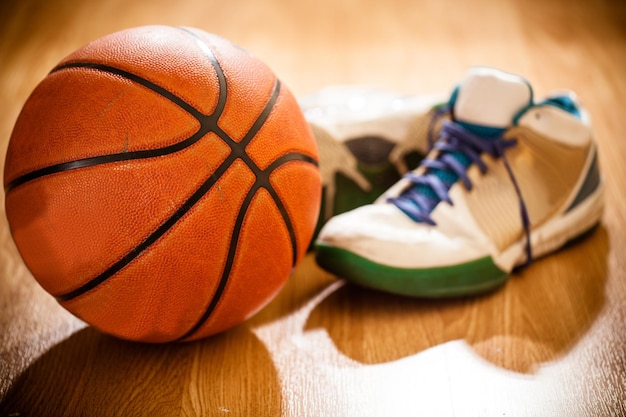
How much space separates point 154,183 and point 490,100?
712 mm

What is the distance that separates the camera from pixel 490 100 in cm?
127

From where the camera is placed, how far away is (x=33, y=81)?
2.16 m

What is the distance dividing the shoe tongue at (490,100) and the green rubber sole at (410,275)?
0.28 m

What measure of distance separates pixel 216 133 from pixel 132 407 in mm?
428

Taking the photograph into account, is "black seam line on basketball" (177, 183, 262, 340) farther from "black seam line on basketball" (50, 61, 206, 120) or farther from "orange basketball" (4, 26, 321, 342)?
"black seam line on basketball" (50, 61, 206, 120)

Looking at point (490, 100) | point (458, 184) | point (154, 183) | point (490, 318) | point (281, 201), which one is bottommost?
point (490, 318)

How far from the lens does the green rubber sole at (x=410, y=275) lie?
1.15m

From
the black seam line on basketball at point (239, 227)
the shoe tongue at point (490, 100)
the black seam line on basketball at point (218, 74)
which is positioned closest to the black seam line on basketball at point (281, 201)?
the black seam line on basketball at point (239, 227)

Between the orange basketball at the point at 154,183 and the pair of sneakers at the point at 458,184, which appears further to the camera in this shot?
the pair of sneakers at the point at 458,184

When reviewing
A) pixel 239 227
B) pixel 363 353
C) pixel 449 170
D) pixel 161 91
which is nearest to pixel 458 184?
pixel 449 170

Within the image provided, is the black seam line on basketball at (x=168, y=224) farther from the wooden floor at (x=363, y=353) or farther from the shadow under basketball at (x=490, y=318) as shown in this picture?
the shadow under basketball at (x=490, y=318)

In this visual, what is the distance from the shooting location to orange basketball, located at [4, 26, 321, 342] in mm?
881

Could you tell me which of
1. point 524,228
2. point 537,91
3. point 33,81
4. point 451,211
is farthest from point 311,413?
point 33,81

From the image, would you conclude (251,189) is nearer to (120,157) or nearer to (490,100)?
(120,157)
